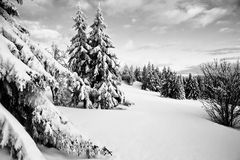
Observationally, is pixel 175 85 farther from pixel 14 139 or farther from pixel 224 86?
pixel 14 139

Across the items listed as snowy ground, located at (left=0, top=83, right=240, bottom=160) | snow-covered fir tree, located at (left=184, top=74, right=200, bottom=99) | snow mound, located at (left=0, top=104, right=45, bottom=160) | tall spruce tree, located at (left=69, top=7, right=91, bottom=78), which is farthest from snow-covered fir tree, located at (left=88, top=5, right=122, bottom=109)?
snow-covered fir tree, located at (left=184, top=74, right=200, bottom=99)

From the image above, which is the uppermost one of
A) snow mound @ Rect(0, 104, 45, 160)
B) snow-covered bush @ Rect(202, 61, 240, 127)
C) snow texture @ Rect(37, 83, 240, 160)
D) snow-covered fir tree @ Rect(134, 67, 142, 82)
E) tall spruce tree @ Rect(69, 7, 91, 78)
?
snow-covered fir tree @ Rect(134, 67, 142, 82)

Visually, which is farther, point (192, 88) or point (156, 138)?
point (192, 88)

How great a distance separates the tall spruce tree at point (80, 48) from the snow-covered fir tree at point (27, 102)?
34.4ft

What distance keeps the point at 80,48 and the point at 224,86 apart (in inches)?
489

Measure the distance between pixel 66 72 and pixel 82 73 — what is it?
36.1 feet

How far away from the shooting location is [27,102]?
3.06 m

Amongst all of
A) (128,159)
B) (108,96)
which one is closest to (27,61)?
(128,159)

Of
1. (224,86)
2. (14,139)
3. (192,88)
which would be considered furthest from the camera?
(192,88)

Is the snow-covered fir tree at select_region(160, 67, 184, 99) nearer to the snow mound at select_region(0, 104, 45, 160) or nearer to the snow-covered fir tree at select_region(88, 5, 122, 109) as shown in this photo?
the snow-covered fir tree at select_region(88, 5, 122, 109)

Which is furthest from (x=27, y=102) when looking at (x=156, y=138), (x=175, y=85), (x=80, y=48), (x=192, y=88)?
(x=192, y=88)

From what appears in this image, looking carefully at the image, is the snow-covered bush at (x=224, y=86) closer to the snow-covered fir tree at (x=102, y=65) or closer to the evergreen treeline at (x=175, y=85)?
the snow-covered fir tree at (x=102, y=65)

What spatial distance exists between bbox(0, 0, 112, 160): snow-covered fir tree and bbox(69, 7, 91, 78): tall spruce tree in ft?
34.4

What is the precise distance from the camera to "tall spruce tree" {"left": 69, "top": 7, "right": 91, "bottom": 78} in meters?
14.4
